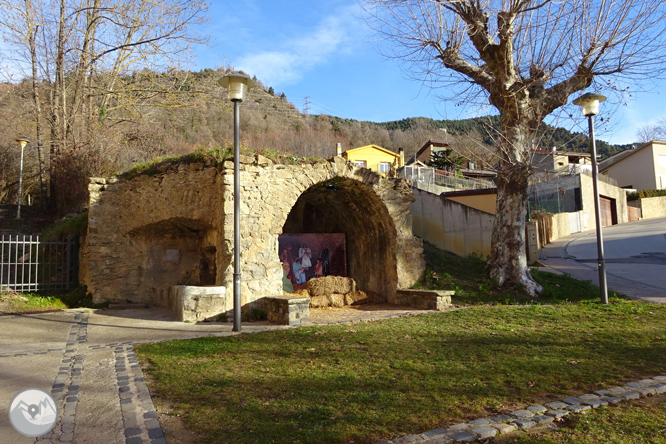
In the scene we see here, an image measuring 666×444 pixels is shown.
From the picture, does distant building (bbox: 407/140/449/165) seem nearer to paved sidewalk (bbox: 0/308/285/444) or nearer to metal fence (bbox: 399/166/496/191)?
metal fence (bbox: 399/166/496/191)

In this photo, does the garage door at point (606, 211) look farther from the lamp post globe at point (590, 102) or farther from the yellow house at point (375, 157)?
the lamp post globe at point (590, 102)

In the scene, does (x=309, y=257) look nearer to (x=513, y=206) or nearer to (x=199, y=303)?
(x=199, y=303)

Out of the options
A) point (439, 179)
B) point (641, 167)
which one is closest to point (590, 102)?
point (439, 179)

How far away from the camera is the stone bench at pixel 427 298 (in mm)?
9617

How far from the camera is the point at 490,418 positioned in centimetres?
345

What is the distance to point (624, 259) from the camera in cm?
1530

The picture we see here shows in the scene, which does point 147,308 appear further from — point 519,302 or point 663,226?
point 663,226

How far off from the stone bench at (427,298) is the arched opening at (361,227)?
2.05 ft

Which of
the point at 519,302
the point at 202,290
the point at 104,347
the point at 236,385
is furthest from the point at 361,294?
the point at 236,385

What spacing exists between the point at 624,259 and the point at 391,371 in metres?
14.3

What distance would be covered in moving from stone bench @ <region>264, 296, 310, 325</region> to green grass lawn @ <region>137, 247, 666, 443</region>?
2.14ft

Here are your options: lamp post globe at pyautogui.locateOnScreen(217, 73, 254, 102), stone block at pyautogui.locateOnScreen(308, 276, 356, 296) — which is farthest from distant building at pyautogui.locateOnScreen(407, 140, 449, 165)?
lamp post globe at pyautogui.locateOnScreen(217, 73, 254, 102)

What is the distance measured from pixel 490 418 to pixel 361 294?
8694mm

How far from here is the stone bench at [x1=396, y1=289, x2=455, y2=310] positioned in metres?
9.62
